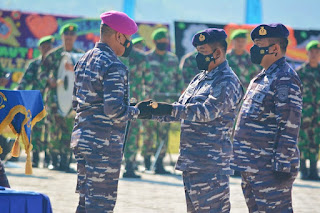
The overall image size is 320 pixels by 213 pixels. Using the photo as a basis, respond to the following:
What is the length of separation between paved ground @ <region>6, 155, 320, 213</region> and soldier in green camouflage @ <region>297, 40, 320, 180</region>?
458 millimetres

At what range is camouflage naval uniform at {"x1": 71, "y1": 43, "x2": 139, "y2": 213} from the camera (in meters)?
6.41

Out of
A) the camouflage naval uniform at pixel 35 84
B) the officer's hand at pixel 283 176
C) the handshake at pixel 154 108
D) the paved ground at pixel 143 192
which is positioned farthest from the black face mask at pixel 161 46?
the officer's hand at pixel 283 176

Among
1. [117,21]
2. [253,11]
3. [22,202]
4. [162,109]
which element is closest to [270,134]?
[162,109]

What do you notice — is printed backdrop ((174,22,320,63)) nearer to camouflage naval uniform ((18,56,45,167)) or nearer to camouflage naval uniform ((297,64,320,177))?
camouflage naval uniform ((297,64,320,177))

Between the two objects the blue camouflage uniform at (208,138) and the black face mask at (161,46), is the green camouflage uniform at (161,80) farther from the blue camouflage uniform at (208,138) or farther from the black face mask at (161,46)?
the blue camouflage uniform at (208,138)

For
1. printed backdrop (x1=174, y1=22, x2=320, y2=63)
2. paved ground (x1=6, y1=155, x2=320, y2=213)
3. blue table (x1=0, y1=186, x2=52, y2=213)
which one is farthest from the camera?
printed backdrop (x1=174, y1=22, x2=320, y2=63)

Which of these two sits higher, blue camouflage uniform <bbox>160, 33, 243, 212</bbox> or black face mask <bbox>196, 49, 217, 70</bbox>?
black face mask <bbox>196, 49, 217, 70</bbox>

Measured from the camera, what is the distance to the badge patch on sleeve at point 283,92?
666cm

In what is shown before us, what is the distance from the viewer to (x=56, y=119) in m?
13.5

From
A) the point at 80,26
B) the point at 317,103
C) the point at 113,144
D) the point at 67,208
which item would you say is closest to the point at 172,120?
the point at 113,144

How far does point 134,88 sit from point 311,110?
130 inches

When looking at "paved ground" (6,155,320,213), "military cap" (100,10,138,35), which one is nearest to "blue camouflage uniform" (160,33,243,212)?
"military cap" (100,10,138,35)

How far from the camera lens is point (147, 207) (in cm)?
983

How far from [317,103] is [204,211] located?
26.4 feet
